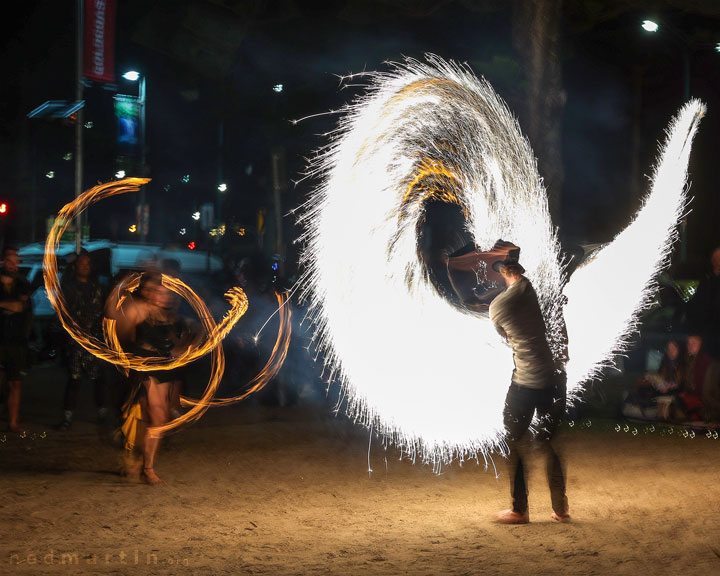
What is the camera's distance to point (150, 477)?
23.6 ft

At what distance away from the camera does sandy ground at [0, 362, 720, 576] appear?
5.12 m

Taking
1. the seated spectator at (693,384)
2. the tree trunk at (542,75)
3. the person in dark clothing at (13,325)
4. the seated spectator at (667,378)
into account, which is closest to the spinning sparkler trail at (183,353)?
the person in dark clothing at (13,325)

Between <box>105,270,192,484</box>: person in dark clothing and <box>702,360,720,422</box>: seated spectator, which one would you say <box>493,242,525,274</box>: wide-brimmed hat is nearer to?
<box>105,270,192,484</box>: person in dark clothing

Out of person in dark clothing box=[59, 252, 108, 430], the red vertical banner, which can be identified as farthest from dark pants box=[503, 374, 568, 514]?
the red vertical banner

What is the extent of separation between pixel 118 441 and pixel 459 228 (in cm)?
420

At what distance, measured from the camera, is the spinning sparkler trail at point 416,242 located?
813 centimetres

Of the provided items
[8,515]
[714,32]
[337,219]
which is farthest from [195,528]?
[714,32]

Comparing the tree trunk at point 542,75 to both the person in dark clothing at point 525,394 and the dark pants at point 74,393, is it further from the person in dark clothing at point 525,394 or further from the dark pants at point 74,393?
the dark pants at point 74,393

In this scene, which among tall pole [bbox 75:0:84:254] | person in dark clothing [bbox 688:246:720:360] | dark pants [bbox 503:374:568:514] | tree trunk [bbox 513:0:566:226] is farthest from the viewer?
tall pole [bbox 75:0:84:254]

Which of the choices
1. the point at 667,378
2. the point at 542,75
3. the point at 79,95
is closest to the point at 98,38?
the point at 79,95

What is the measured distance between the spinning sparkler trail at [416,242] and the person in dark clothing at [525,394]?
160 centimetres

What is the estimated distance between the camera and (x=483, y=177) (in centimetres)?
877

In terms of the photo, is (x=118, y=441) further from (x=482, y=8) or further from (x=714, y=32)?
(x=714, y=32)

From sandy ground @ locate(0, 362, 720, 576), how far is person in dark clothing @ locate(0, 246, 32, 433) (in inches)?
20.0
